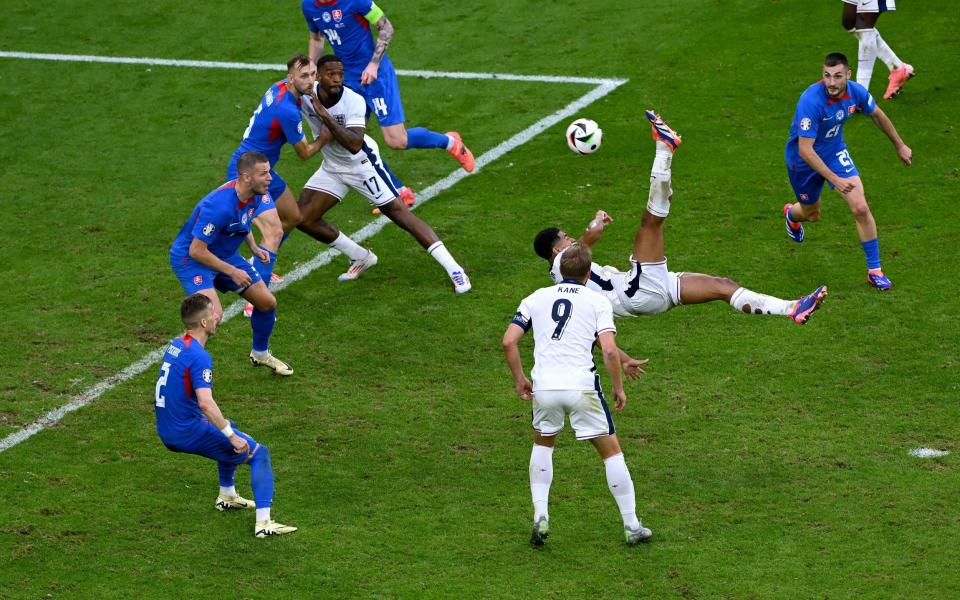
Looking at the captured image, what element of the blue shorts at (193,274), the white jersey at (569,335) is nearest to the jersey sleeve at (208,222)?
the blue shorts at (193,274)

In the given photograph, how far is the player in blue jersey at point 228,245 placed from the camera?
10.8m

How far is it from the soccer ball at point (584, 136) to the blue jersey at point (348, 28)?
2520mm

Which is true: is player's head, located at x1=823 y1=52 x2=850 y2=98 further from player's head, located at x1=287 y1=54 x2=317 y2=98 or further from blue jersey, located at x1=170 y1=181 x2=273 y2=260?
blue jersey, located at x1=170 y1=181 x2=273 y2=260

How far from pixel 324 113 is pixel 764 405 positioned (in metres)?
5.27

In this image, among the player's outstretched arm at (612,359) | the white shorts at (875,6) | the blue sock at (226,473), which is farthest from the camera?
the white shorts at (875,6)

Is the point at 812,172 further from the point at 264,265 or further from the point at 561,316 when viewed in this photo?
the point at 264,265

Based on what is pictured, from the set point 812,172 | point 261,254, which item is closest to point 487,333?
point 261,254

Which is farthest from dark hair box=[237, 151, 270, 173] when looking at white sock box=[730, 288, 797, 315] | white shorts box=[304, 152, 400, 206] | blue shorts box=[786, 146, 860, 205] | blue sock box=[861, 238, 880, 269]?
blue sock box=[861, 238, 880, 269]

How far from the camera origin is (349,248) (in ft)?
45.1

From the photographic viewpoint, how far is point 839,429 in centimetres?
1059

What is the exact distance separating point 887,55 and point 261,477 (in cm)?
1066

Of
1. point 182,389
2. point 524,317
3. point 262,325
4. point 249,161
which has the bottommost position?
point 262,325

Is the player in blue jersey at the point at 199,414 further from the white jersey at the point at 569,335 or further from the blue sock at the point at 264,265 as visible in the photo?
the blue sock at the point at 264,265

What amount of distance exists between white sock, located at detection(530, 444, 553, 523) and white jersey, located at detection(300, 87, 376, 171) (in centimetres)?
522
